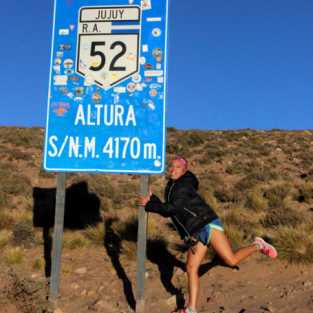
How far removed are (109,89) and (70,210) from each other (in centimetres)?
673

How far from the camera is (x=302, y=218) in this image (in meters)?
11.6

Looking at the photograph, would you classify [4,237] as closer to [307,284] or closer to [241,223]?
[241,223]

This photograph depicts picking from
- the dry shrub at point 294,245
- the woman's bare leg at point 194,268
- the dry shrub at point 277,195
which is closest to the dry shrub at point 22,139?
the dry shrub at point 277,195

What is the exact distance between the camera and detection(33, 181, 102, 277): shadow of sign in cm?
1140

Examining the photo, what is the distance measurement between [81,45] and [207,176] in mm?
12938

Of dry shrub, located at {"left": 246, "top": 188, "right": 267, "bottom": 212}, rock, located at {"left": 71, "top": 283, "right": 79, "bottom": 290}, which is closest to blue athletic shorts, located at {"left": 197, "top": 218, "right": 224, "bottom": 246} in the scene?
rock, located at {"left": 71, "top": 283, "right": 79, "bottom": 290}

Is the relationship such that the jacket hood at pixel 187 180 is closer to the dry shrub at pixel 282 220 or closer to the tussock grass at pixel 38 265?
the tussock grass at pixel 38 265

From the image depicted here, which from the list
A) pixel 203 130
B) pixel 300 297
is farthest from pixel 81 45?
pixel 203 130

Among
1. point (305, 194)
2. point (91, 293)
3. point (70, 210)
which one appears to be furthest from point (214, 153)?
point (91, 293)

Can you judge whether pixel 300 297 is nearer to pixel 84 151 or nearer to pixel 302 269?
pixel 302 269

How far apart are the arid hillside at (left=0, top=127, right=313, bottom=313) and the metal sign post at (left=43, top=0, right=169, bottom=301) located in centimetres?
137

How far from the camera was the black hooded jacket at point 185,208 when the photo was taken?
5.62m

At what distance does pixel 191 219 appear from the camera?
18.5ft

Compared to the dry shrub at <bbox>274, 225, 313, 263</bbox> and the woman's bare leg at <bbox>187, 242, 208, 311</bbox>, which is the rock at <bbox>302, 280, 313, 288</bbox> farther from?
the woman's bare leg at <bbox>187, 242, 208, 311</bbox>
